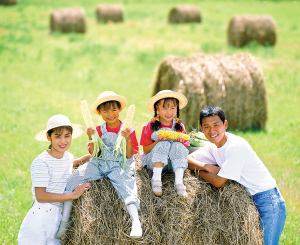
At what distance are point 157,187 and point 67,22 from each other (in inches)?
791

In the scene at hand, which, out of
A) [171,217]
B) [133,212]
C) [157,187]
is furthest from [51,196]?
[171,217]

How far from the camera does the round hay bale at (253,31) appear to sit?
63.2 ft

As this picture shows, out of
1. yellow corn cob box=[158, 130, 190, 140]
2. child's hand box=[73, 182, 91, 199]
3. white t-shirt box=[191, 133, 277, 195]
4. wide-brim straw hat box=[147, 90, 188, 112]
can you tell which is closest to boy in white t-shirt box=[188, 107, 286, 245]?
white t-shirt box=[191, 133, 277, 195]

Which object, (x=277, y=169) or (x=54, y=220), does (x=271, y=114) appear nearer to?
(x=277, y=169)

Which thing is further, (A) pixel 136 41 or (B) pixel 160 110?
(A) pixel 136 41

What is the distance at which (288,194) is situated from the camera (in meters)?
6.13

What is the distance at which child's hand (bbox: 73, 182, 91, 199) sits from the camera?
4066 millimetres

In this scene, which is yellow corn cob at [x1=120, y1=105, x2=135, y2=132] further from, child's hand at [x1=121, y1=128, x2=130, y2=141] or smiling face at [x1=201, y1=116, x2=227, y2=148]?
smiling face at [x1=201, y1=116, x2=227, y2=148]

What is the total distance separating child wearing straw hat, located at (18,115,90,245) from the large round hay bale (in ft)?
63.8

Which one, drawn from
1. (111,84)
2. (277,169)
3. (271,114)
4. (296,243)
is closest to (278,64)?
(271,114)

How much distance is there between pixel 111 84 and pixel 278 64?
23.6ft

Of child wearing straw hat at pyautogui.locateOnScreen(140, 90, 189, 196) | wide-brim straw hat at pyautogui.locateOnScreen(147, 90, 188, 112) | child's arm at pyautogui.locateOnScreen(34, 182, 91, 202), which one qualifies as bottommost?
child's arm at pyautogui.locateOnScreen(34, 182, 91, 202)

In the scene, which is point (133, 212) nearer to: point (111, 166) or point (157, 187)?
point (157, 187)

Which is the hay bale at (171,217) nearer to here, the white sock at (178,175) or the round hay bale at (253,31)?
the white sock at (178,175)
